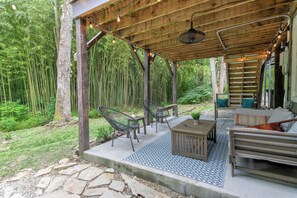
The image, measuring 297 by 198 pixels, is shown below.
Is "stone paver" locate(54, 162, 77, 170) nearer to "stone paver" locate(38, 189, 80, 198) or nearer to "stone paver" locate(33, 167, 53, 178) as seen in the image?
"stone paver" locate(33, 167, 53, 178)

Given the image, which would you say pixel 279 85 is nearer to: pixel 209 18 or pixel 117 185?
pixel 209 18

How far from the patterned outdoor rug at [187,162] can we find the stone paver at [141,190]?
272 mm

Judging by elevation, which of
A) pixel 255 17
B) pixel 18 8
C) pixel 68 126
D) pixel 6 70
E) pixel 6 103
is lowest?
pixel 68 126

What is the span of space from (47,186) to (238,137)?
86.6 inches

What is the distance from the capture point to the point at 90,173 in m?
1.97

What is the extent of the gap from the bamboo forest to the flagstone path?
166 inches

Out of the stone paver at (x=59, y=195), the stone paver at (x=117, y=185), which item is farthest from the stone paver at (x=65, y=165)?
the stone paver at (x=117, y=185)

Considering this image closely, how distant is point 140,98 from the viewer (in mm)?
7355

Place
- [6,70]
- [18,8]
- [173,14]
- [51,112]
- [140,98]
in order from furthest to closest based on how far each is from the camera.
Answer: [140,98], [51,112], [6,70], [18,8], [173,14]

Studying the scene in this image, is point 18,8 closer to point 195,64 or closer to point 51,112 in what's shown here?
point 51,112

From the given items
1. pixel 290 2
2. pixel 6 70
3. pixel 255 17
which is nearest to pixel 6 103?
pixel 6 70

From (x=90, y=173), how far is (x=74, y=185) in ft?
0.83

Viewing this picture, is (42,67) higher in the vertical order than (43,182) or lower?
higher

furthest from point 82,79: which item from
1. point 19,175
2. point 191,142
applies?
point 191,142
